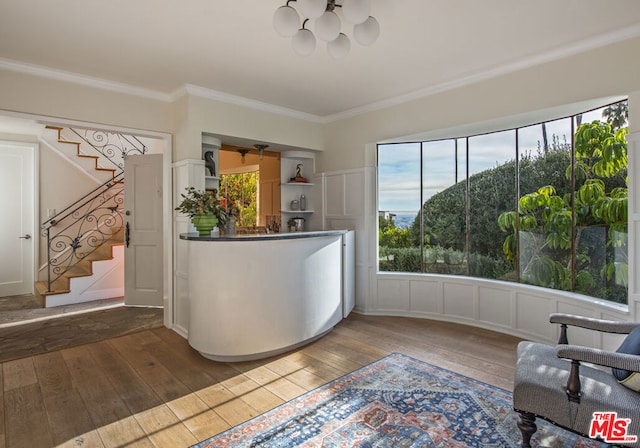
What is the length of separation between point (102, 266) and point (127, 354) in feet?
9.70

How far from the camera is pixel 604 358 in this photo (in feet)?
5.76

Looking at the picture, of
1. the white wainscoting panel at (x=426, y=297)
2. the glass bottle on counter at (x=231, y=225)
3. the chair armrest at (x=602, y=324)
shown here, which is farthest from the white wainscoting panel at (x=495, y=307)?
the glass bottle on counter at (x=231, y=225)

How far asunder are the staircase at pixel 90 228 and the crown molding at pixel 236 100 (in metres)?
2.44

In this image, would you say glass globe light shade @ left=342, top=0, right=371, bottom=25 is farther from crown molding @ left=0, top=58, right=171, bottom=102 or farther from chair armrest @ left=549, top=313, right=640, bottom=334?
crown molding @ left=0, top=58, right=171, bottom=102

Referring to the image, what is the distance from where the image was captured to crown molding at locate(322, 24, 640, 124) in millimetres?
2893

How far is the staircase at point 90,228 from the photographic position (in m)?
5.79

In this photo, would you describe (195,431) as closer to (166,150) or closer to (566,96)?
(166,150)

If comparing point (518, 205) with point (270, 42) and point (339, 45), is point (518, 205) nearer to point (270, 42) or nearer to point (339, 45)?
point (339, 45)

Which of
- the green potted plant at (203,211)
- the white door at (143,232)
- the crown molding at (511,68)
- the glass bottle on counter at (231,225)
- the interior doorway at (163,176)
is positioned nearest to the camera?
the crown molding at (511,68)

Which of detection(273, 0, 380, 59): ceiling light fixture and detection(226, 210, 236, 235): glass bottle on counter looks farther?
detection(226, 210, 236, 235): glass bottle on counter

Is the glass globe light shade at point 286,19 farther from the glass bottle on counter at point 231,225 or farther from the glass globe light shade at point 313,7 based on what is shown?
the glass bottle on counter at point 231,225

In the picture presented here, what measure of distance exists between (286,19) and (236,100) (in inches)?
90.6

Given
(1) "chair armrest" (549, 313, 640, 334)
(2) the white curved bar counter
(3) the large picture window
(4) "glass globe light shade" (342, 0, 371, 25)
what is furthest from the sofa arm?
(4) "glass globe light shade" (342, 0, 371, 25)

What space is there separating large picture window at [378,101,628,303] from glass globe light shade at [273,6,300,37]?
292cm
